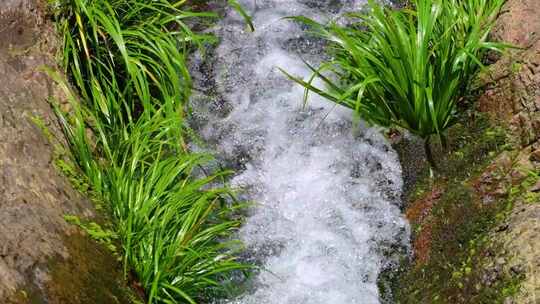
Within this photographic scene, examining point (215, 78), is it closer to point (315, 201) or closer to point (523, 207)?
point (315, 201)

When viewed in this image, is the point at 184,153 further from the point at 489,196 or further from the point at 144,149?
the point at 489,196

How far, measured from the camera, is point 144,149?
385cm

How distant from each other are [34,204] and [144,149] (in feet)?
2.97

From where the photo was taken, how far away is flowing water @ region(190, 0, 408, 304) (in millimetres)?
3727

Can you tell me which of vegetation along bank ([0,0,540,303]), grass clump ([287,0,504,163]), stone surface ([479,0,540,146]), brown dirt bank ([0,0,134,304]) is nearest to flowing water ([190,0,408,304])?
vegetation along bank ([0,0,540,303])

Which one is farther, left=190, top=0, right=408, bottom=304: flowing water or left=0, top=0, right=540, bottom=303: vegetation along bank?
left=190, top=0, right=408, bottom=304: flowing water

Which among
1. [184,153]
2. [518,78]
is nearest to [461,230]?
[518,78]

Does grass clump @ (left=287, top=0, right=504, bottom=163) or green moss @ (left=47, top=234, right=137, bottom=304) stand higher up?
grass clump @ (left=287, top=0, right=504, bottom=163)

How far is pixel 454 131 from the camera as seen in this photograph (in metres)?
3.89

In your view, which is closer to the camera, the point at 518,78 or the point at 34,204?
the point at 34,204

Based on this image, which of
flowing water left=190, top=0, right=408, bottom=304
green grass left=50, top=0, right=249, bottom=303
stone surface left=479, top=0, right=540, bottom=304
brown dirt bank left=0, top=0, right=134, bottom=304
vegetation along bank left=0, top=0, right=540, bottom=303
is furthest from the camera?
flowing water left=190, top=0, right=408, bottom=304

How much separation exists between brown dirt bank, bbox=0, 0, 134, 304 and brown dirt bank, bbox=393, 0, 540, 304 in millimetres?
1456

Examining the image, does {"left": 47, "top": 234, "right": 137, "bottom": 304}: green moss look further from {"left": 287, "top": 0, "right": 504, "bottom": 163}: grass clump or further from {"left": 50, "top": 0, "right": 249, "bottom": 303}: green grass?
{"left": 287, "top": 0, "right": 504, "bottom": 163}: grass clump

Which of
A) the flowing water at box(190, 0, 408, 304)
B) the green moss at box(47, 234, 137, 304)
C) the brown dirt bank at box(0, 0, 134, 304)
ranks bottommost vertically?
the flowing water at box(190, 0, 408, 304)
